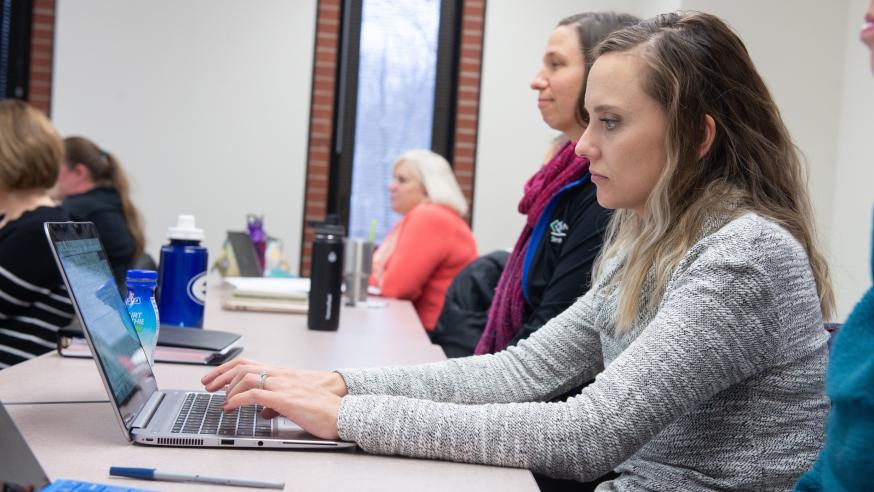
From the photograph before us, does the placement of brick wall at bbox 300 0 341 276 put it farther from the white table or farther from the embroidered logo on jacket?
the white table

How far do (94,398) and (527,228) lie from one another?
114cm

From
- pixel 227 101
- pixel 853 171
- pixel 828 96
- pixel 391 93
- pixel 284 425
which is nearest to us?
pixel 284 425

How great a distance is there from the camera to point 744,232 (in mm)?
1098

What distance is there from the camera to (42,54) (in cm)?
547

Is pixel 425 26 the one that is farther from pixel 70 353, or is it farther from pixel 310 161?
pixel 70 353

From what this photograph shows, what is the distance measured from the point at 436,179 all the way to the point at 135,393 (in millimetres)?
3041

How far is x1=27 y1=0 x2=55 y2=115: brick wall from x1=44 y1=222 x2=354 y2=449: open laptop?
15.2ft

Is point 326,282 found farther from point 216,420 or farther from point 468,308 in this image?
point 216,420

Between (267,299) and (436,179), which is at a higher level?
(436,179)

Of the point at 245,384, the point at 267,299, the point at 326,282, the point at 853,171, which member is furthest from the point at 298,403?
the point at 853,171

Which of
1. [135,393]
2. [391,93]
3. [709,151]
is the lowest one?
[135,393]

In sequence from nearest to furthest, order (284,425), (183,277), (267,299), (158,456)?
1. (158,456)
2. (284,425)
3. (183,277)
4. (267,299)

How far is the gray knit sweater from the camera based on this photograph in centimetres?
103

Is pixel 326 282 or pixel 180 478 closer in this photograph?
pixel 180 478
